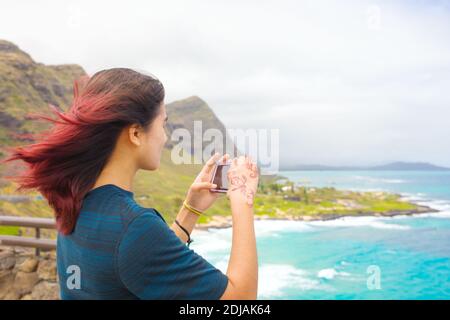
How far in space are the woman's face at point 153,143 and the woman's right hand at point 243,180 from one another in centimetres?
18

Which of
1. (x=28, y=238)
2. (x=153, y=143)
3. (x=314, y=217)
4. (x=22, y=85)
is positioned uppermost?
(x=22, y=85)

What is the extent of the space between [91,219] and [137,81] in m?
0.32

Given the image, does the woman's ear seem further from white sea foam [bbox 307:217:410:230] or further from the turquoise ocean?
white sea foam [bbox 307:217:410:230]

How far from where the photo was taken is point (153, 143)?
974 mm

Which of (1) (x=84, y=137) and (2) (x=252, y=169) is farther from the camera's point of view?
A: (2) (x=252, y=169)

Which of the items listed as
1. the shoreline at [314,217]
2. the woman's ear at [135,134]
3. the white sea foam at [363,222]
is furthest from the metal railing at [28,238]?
the white sea foam at [363,222]

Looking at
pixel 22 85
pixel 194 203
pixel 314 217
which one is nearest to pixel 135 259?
pixel 194 203

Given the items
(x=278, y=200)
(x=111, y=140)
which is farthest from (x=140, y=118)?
(x=278, y=200)

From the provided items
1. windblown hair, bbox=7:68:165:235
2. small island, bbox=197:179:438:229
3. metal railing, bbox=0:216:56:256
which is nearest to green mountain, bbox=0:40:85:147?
small island, bbox=197:179:438:229

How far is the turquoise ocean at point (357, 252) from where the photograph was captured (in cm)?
5175

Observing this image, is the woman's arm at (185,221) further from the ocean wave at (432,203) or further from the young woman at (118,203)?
the ocean wave at (432,203)

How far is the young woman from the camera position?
80 cm

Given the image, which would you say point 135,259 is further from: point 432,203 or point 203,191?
point 432,203

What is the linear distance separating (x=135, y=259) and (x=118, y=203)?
13cm
